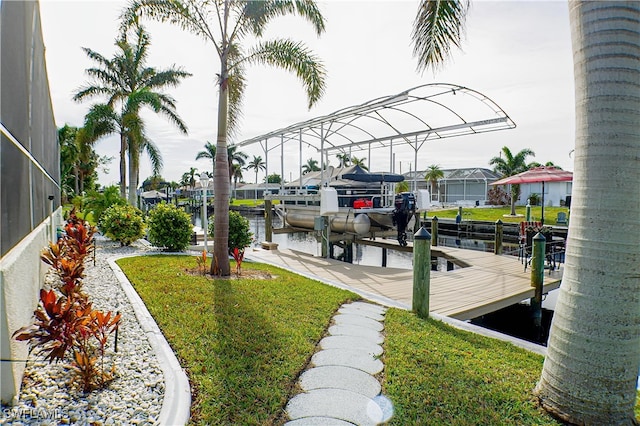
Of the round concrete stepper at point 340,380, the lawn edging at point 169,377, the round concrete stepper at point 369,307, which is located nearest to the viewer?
the lawn edging at point 169,377

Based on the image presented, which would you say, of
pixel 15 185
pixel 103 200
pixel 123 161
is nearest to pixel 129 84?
pixel 123 161

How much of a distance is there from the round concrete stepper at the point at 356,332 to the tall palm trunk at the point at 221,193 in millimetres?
3227

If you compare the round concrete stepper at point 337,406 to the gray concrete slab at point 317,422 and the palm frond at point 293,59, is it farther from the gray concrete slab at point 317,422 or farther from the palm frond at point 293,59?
the palm frond at point 293,59

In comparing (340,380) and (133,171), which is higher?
(133,171)

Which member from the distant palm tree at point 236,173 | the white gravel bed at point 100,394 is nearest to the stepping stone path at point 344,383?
the white gravel bed at point 100,394

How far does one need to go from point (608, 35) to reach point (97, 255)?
977cm

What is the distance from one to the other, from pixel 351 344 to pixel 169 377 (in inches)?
74.0

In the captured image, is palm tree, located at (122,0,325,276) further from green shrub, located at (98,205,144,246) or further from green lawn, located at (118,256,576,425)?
green shrub, located at (98,205,144,246)

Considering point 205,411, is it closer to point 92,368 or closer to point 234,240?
point 92,368

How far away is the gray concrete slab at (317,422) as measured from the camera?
2695 mm

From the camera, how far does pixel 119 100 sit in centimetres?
1877

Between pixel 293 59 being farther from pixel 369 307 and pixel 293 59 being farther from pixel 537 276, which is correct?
pixel 537 276

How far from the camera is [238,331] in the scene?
416cm

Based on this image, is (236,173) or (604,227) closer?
(604,227)
